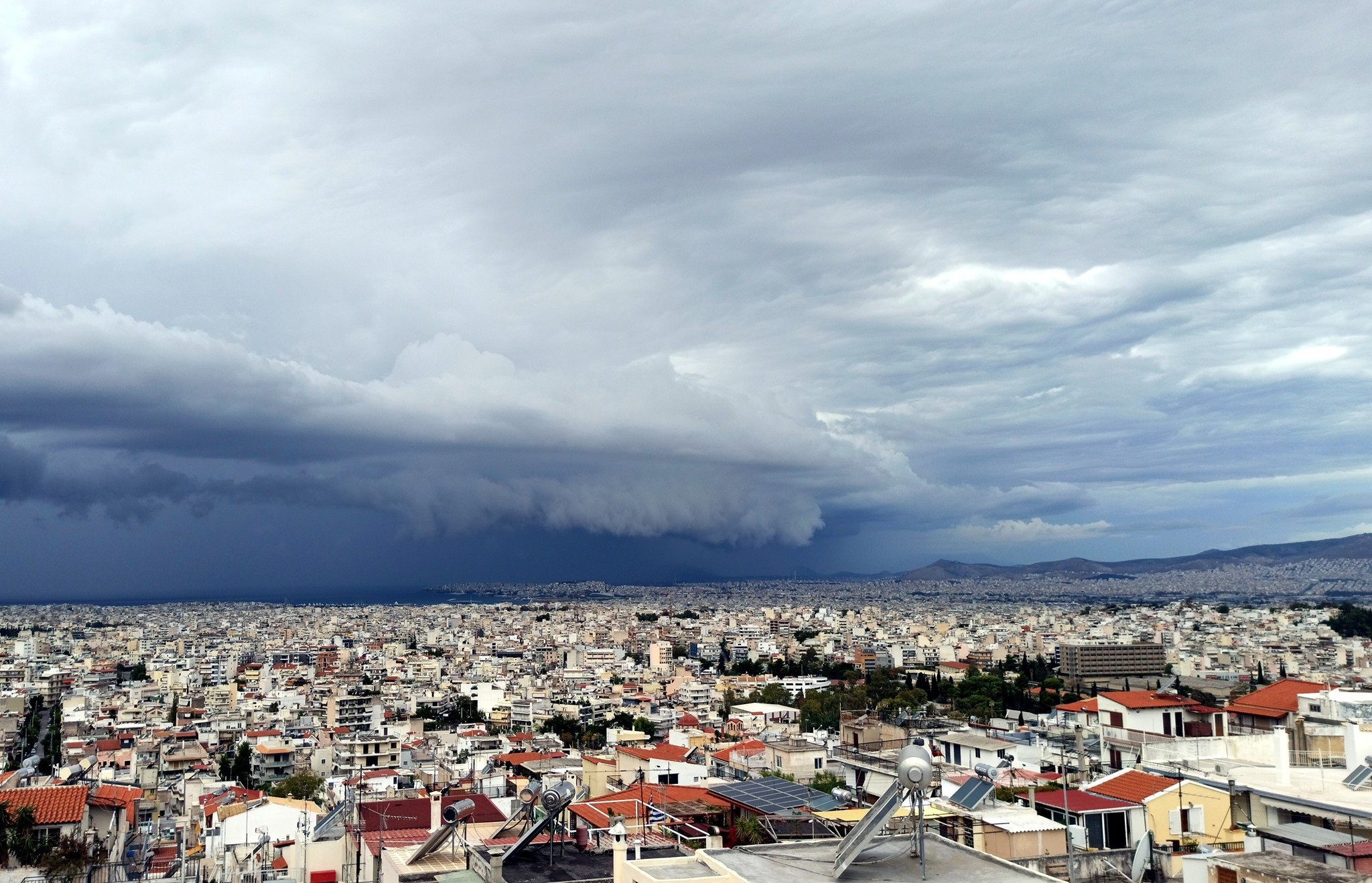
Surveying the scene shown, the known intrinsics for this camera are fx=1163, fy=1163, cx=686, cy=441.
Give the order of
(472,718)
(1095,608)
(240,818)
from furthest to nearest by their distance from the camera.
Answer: (1095,608) < (472,718) < (240,818)

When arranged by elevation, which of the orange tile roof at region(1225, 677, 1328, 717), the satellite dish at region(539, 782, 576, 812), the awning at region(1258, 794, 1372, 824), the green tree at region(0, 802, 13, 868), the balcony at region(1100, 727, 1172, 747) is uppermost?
the satellite dish at region(539, 782, 576, 812)

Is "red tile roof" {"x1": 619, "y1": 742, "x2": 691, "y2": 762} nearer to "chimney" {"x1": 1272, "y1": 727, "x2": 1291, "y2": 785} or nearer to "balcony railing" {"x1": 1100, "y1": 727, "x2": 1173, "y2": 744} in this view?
"balcony railing" {"x1": 1100, "y1": 727, "x2": 1173, "y2": 744}

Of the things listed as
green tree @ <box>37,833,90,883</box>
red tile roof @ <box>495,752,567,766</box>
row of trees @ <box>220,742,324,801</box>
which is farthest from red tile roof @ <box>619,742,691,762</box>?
green tree @ <box>37,833,90,883</box>

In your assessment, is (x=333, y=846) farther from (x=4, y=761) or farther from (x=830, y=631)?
(x=830, y=631)

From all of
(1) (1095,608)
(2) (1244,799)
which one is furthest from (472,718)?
(1) (1095,608)

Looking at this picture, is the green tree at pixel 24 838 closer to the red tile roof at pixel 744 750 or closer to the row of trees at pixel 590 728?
the red tile roof at pixel 744 750

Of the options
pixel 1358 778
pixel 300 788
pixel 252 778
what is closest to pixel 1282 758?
pixel 1358 778
